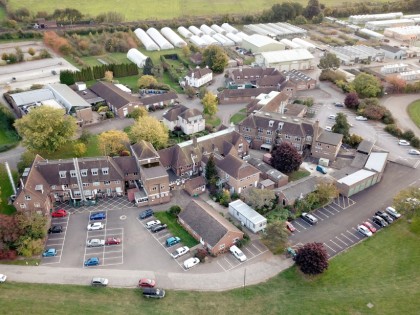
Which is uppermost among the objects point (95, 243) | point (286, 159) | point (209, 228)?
point (286, 159)

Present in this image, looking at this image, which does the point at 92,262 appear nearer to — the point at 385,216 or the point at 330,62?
the point at 385,216

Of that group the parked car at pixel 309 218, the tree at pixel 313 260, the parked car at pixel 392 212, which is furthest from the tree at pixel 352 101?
the tree at pixel 313 260

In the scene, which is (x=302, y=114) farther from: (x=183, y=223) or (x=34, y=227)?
(x=34, y=227)

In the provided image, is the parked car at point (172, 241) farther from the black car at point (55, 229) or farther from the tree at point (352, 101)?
the tree at point (352, 101)

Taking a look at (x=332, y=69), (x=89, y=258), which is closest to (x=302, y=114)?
(x=332, y=69)

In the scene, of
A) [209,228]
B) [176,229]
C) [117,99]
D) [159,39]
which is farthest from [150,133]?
[159,39]

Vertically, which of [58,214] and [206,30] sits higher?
[206,30]

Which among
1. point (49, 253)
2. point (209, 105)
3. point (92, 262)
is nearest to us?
point (92, 262)
